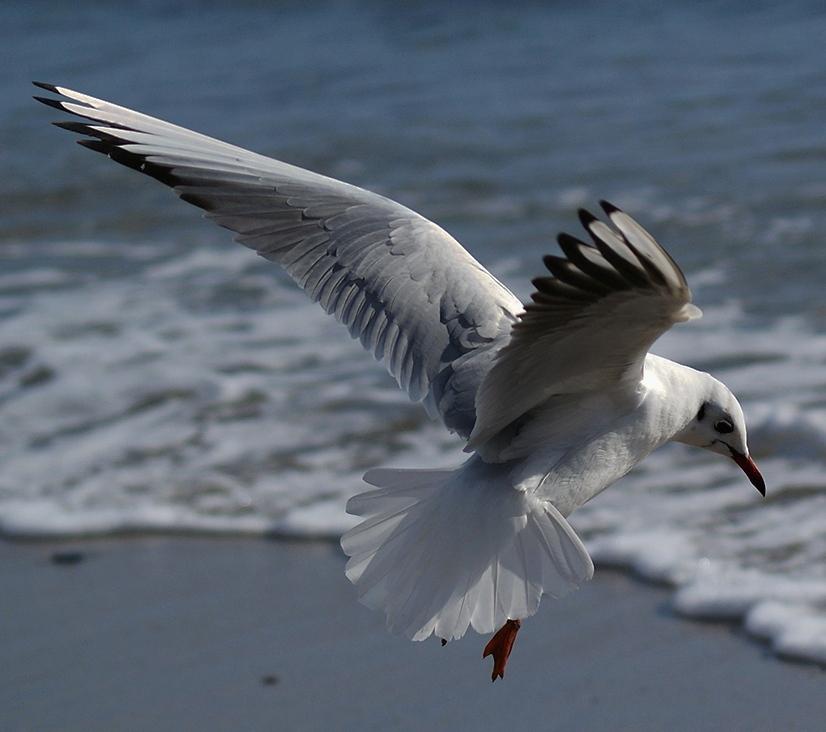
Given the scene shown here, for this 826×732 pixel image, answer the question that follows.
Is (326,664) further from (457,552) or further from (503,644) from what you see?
(457,552)

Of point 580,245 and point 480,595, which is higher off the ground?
point 580,245

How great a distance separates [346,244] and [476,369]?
640mm

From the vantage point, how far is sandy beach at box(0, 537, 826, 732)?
3693mm

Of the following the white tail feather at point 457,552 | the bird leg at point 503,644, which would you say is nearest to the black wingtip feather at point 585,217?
the white tail feather at point 457,552

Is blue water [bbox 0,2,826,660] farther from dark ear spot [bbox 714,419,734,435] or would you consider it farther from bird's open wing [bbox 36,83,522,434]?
bird's open wing [bbox 36,83,522,434]

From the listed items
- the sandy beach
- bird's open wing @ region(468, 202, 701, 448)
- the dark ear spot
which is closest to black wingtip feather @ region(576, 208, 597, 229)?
bird's open wing @ region(468, 202, 701, 448)

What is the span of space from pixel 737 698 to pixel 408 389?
3.78 feet

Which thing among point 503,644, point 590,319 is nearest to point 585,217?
point 590,319

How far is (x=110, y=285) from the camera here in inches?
307

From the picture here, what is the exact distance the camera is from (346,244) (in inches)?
156

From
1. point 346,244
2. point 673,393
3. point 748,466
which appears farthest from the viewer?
point 346,244

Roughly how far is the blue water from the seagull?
3.30 ft

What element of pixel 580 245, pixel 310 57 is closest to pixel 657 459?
pixel 580 245

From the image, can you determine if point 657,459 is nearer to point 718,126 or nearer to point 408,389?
point 408,389
